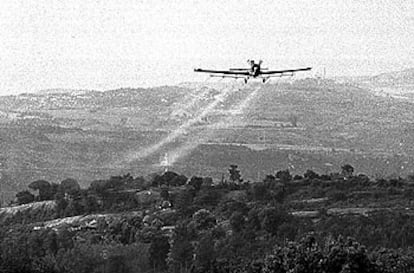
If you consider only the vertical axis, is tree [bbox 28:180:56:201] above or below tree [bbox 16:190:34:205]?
above

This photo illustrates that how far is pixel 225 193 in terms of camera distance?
8506 cm

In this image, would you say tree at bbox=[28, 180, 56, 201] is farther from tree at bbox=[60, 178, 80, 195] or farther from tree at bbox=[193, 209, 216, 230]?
tree at bbox=[193, 209, 216, 230]

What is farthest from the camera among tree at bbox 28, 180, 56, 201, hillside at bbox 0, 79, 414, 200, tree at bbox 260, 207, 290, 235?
hillside at bbox 0, 79, 414, 200

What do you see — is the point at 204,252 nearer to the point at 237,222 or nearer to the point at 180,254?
the point at 180,254

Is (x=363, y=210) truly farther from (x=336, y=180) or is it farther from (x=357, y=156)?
(x=357, y=156)

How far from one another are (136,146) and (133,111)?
118 feet

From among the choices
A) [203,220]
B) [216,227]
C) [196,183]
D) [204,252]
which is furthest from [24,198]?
[204,252]

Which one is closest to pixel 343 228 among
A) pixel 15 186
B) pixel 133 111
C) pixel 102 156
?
pixel 15 186

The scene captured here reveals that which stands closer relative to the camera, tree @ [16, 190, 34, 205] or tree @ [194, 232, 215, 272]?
tree @ [194, 232, 215, 272]

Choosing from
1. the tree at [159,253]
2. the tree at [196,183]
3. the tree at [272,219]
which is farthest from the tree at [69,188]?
the tree at [159,253]

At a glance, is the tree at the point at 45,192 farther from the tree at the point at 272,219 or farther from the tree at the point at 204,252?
the tree at the point at 272,219

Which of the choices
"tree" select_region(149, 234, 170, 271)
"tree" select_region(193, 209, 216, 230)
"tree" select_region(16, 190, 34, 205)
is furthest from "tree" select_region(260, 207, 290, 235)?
"tree" select_region(16, 190, 34, 205)

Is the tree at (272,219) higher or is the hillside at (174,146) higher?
the tree at (272,219)

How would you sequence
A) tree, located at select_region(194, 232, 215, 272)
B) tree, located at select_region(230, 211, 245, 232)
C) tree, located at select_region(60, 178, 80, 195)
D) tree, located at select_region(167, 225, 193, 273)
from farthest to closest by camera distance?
tree, located at select_region(60, 178, 80, 195), tree, located at select_region(230, 211, 245, 232), tree, located at select_region(167, 225, 193, 273), tree, located at select_region(194, 232, 215, 272)
